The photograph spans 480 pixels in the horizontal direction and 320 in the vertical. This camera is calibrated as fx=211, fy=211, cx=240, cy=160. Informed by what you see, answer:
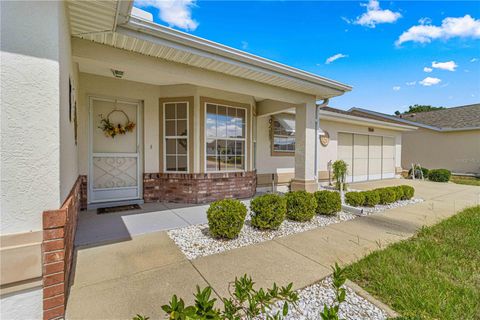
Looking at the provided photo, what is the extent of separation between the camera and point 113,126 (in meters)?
5.80

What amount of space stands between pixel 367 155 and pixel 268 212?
10621 millimetres

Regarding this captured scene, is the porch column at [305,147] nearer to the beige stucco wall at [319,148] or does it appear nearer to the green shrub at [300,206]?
the beige stucco wall at [319,148]

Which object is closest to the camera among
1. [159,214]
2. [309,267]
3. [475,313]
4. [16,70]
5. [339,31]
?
[16,70]

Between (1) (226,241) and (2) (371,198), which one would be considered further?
(2) (371,198)

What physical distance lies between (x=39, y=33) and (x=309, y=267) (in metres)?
4.10

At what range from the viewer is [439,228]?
4598 mm

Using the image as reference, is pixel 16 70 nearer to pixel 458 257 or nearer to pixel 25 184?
pixel 25 184

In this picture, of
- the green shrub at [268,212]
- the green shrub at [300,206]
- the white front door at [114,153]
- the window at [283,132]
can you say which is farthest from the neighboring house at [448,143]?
the white front door at [114,153]

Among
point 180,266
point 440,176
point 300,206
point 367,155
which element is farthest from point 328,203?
point 440,176

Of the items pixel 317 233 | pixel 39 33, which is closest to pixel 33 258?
pixel 39 33

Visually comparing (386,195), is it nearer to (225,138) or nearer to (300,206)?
(300,206)

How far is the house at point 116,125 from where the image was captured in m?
1.88

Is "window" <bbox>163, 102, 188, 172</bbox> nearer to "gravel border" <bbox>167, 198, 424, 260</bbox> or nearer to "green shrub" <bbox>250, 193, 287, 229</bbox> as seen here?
"gravel border" <bbox>167, 198, 424, 260</bbox>

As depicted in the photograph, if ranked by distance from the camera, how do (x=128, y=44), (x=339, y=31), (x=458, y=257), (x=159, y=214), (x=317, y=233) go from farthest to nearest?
(x=339, y=31) < (x=159, y=214) < (x=317, y=233) < (x=128, y=44) < (x=458, y=257)
